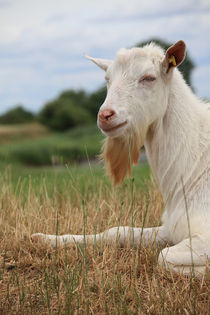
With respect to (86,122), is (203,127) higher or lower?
lower

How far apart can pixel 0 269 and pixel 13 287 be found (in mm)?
231

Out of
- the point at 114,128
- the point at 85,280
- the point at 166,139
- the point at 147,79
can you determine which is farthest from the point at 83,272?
the point at 147,79

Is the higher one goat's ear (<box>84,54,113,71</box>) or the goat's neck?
goat's ear (<box>84,54,113,71</box>)

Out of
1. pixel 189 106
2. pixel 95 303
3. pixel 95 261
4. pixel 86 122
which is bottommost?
pixel 95 303

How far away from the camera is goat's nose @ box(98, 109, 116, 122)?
3.70m

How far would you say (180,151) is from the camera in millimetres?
4207

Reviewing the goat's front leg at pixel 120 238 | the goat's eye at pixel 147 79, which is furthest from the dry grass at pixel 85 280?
the goat's eye at pixel 147 79

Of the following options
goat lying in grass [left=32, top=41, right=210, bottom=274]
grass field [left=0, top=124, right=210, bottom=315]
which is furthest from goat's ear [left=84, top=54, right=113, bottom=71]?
grass field [left=0, top=124, right=210, bottom=315]

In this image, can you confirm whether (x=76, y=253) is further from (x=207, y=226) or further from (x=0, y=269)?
(x=207, y=226)

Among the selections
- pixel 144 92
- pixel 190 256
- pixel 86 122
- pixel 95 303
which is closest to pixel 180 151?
pixel 144 92

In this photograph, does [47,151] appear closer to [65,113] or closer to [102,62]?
[65,113]

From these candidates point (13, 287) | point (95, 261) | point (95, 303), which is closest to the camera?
point (95, 303)

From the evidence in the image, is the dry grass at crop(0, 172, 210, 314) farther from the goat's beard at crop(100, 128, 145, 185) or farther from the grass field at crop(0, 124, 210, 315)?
the goat's beard at crop(100, 128, 145, 185)

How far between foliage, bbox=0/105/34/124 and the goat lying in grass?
21482 millimetres
